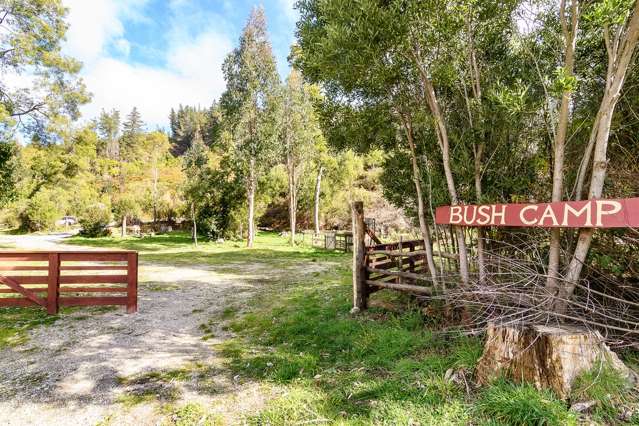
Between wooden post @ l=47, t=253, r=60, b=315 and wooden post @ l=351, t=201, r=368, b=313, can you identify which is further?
wooden post @ l=47, t=253, r=60, b=315

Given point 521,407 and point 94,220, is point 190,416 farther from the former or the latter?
point 94,220

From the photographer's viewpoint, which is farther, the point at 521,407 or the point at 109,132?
the point at 109,132

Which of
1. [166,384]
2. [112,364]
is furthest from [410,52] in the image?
[112,364]

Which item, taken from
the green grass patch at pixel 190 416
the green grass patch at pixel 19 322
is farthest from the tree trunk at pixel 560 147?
the green grass patch at pixel 19 322

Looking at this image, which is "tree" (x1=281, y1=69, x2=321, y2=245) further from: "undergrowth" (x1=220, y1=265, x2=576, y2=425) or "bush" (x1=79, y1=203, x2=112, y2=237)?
"bush" (x1=79, y1=203, x2=112, y2=237)

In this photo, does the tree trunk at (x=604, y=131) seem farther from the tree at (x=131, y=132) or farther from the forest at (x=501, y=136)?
the tree at (x=131, y=132)

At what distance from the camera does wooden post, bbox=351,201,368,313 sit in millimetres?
5586

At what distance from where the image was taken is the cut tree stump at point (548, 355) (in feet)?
8.11

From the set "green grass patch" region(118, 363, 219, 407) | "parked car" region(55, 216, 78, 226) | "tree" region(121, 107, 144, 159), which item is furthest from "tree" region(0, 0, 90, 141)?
"tree" region(121, 107, 144, 159)

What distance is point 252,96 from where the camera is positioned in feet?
57.7

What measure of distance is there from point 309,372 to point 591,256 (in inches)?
127

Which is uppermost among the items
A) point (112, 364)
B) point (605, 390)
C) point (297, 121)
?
point (297, 121)

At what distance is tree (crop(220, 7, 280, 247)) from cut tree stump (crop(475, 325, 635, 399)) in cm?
1678

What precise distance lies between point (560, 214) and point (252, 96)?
17.1 m
